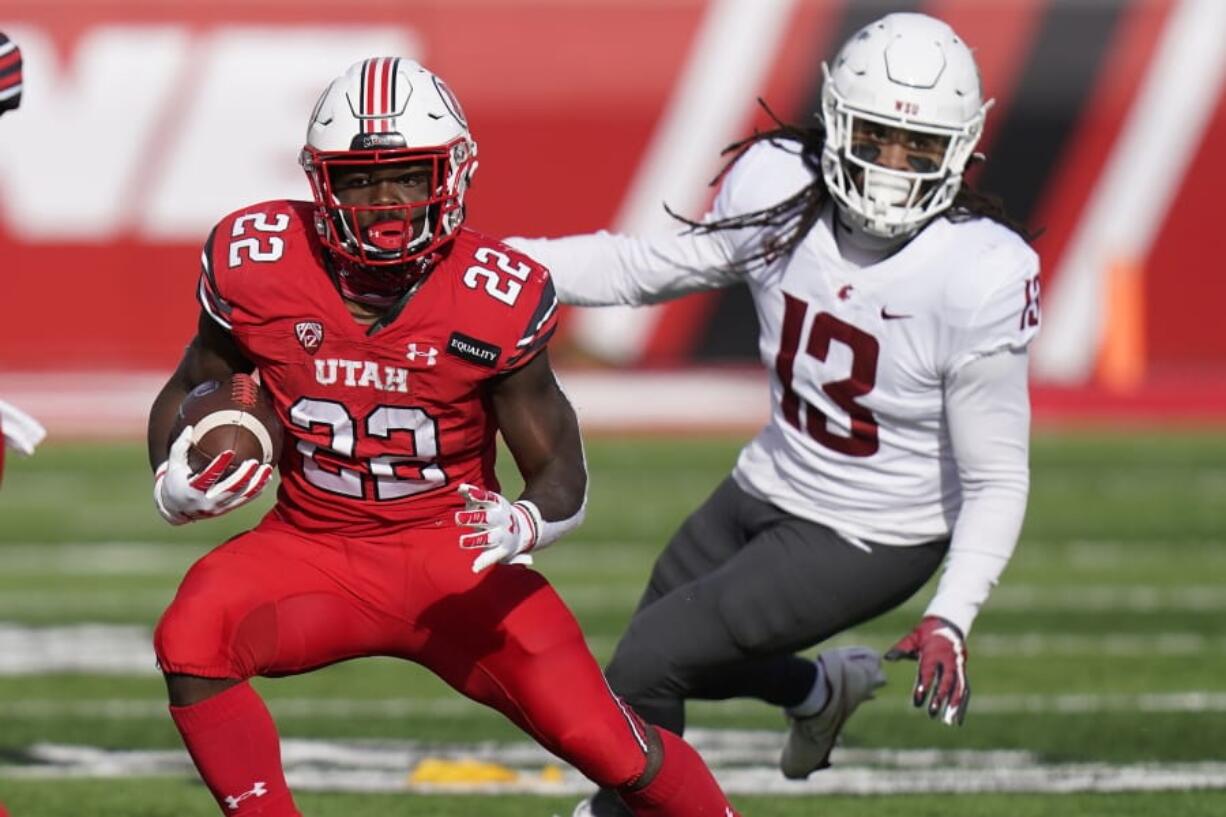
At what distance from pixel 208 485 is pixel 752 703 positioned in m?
2.64

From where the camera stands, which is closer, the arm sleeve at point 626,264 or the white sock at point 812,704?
the arm sleeve at point 626,264

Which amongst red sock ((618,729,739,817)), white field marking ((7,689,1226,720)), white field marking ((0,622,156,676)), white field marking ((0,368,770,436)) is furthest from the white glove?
white field marking ((0,368,770,436))

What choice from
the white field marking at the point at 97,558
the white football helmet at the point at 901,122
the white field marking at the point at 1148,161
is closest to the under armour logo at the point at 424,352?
the white football helmet at the point at 901,122

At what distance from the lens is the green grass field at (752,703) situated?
178 inches

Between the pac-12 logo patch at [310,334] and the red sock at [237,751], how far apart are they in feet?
1.81

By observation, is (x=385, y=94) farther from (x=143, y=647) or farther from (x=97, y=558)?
(x=97, y=558)

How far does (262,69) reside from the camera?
41.3 ft

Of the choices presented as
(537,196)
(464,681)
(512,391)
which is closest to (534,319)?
(512,391)

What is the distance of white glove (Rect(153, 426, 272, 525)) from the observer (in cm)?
333

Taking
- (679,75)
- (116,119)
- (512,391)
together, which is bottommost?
(116,119)

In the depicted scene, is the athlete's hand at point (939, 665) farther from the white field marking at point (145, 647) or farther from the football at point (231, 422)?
the white field marking at point (145, 647)

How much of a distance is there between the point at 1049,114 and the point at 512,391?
9689 millimetres

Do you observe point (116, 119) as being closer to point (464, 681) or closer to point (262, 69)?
point (262, 69)

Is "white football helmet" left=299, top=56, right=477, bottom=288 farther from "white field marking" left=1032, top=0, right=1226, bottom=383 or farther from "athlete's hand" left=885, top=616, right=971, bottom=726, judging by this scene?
"white field marking" left=1032, top=0, right=1226, bottom=383
